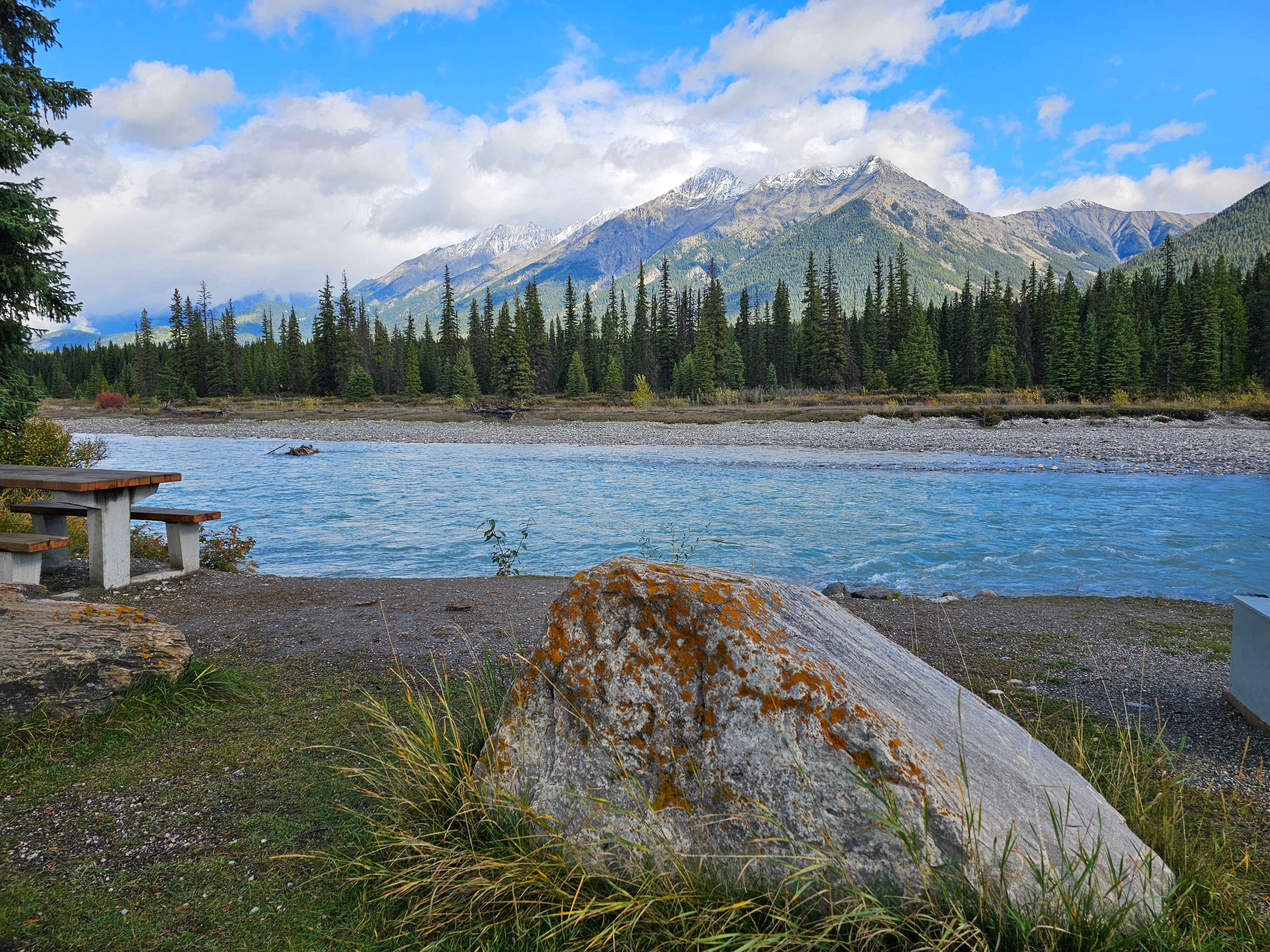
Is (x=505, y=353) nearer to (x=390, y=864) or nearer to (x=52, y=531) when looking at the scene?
(x=52, y=531)

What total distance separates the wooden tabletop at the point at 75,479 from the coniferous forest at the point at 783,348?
58.9 metres

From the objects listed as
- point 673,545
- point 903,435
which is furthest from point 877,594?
point 903,435

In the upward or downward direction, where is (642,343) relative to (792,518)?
upward

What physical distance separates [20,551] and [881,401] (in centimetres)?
5655

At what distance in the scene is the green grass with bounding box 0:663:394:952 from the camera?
264 cm

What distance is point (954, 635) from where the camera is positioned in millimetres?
6824

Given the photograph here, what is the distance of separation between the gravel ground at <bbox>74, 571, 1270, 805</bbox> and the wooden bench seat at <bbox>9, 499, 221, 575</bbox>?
0.32 metres

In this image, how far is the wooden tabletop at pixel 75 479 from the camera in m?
6.97

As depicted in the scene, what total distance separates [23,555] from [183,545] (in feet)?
6.35

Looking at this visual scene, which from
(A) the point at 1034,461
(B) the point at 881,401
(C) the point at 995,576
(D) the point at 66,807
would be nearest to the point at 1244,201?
(B) the point at 881,401

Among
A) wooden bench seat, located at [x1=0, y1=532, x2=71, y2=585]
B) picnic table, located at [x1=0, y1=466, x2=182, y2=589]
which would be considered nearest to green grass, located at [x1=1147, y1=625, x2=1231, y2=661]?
picnic table, located at [x1=0, y1=466, x2=182, y2=589]

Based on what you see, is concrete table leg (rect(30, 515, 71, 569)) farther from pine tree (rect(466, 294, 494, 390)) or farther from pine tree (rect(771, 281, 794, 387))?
pine tree (rect(466, 294, 494, 390))

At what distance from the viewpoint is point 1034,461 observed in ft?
88.9

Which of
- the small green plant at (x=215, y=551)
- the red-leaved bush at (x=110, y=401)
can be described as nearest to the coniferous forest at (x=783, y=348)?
the red-leaved bush at (x=110, y=401)
